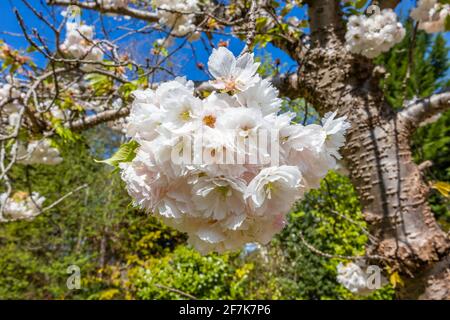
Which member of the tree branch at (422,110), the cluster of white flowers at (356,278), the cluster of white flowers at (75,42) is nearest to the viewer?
the tree branch at (422,110)

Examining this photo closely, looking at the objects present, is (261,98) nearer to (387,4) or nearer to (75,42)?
(387,4)

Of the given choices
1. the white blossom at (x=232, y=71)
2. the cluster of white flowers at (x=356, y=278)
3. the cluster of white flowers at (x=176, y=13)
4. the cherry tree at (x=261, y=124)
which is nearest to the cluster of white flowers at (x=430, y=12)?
the cherry tree at (x=261, y=124)

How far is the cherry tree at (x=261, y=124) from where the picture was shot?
0.51m

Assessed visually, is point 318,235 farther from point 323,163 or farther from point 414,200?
point 323,163

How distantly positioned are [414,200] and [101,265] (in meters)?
6.28

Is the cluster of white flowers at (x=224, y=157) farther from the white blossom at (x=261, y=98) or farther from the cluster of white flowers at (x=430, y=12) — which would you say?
the cluster of white flowers at (x=430, y=12)

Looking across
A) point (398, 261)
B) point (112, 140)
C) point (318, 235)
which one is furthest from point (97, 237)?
point (398, 261)

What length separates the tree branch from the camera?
158cm

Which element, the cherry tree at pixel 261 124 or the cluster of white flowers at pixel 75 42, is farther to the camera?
the cluster of white flowers at pixel 75 42

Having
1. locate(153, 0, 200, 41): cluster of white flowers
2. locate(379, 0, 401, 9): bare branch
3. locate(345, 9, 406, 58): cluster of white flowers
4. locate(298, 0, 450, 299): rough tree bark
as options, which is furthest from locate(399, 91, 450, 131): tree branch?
locate(153, 0, 200, 41): cluster of white flowers

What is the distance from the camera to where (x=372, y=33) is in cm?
169

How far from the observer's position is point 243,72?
1.80 feet

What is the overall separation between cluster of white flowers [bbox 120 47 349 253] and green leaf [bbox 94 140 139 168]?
0.02 meters

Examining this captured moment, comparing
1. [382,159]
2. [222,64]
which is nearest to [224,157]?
[222,64]
